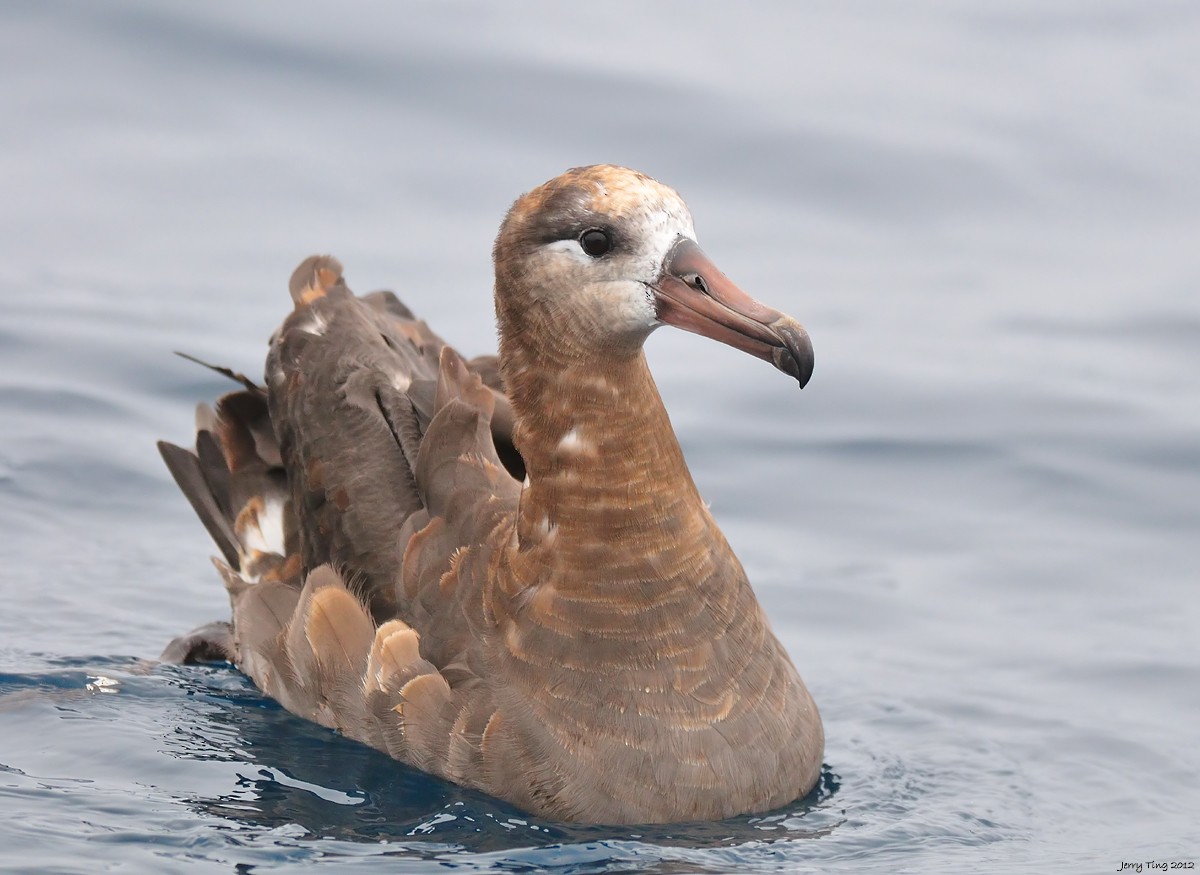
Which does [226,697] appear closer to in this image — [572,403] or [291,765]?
[291,765]

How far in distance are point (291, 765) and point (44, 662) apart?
1576 mm

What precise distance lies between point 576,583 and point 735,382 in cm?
574

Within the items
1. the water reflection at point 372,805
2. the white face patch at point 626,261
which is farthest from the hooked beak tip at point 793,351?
the water reflection at point 372,805

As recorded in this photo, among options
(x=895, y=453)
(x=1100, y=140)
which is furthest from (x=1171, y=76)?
(x=895, y=453)

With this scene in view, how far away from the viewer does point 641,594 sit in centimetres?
641

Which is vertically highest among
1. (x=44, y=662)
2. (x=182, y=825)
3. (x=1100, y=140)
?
(x=1100, y=140)

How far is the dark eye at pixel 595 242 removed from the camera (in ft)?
20.2

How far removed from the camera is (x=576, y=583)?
6.43 m

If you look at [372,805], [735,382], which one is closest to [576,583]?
[372,805]

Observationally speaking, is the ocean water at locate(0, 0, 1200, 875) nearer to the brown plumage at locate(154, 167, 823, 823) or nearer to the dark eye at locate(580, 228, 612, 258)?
the brown plumage at locate(154, 167, 823, 823)

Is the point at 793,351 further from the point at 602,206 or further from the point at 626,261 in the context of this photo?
the point at 602,206

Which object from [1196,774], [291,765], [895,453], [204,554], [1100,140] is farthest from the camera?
[1100,140]

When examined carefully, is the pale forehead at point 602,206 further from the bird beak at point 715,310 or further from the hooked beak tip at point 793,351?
the hooked beak tip at point 793,351

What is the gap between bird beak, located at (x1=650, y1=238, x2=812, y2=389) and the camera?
19.7ft
